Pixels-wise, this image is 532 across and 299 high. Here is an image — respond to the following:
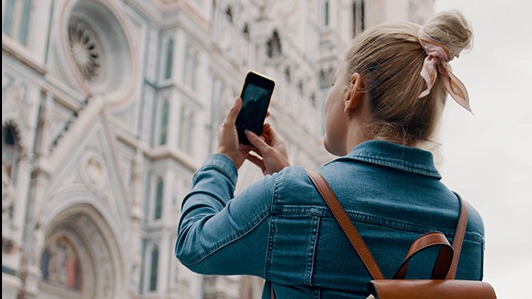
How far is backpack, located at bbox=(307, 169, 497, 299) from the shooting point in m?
0.84

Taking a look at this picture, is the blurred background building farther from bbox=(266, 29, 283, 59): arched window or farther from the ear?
the ear

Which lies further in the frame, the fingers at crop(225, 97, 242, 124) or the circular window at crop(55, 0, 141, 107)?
the circular window at crop(55, 0, 141, 107)

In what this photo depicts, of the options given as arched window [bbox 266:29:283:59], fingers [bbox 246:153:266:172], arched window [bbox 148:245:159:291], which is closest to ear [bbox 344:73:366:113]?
fingers [bbox 246:153:266:172]

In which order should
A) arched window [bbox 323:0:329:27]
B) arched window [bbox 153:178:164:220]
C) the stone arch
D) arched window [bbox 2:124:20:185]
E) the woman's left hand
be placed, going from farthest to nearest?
arched window [bbox 323:0:329:27]
arched window [bbox 153:178:164:220]
the stone arch
arched window [bbox 2:124:20:185]
the woman's left hand

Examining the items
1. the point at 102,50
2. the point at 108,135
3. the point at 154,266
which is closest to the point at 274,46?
the point at 102,50

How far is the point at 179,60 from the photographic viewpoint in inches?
368

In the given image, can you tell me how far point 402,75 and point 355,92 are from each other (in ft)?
0.21

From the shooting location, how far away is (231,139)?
1183 millimetres

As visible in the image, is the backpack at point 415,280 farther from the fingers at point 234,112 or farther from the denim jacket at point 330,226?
the fingers at point 234,112

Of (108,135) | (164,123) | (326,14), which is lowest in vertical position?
(108,135)

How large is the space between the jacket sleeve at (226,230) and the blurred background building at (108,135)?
590cm

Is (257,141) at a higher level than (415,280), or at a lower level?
higher

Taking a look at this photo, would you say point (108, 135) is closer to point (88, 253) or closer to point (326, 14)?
point (88, 253)

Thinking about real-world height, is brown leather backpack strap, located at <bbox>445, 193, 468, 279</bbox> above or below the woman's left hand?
below
